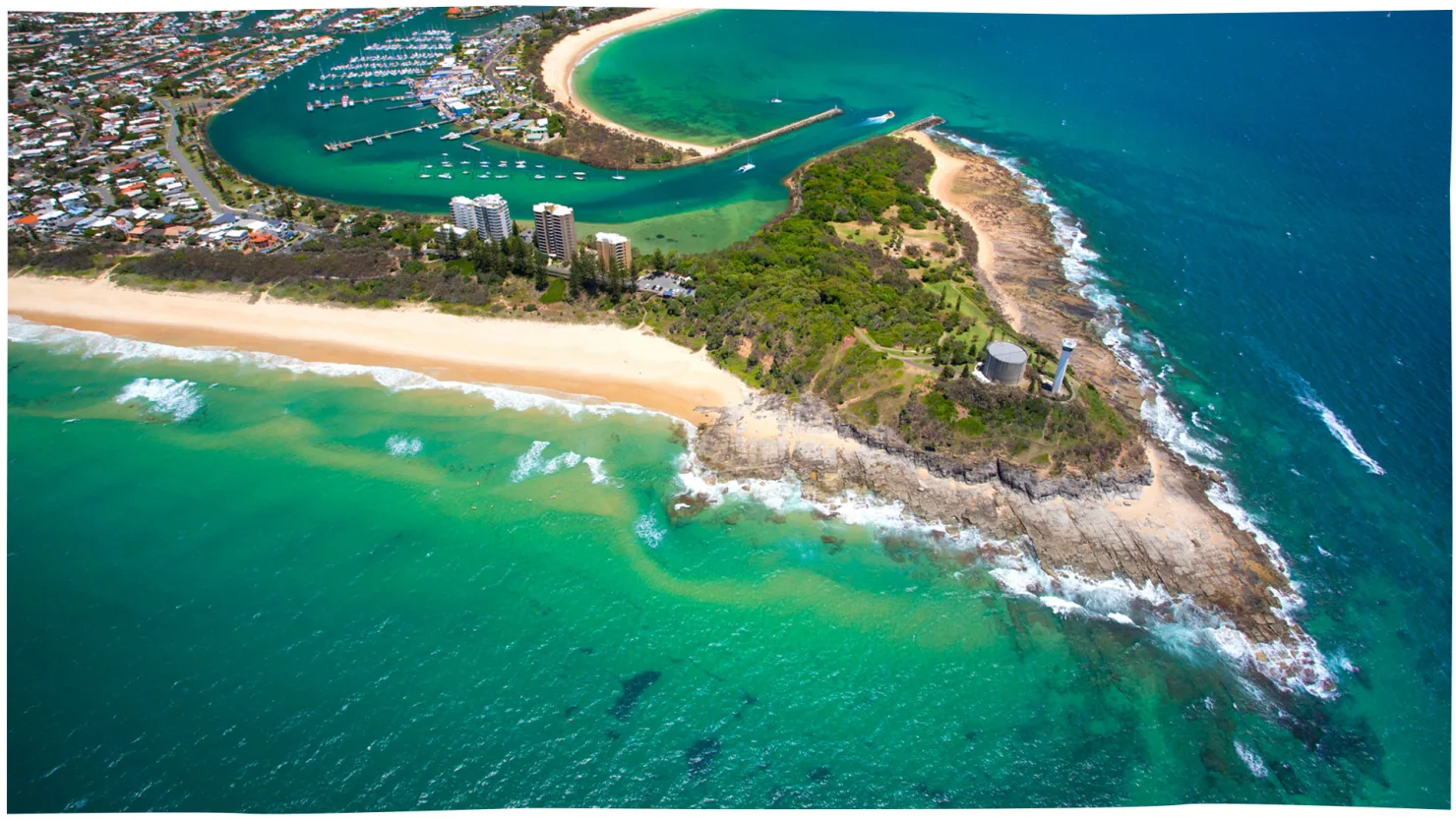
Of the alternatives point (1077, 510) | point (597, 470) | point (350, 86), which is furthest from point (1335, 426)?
point (350, 86)

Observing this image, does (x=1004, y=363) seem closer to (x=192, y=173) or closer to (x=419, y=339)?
(x=419, y=339)

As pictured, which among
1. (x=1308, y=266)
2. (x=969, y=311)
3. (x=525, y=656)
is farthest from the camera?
(x=1308, y=266)

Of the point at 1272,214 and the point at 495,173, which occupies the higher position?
the point at 1272,214

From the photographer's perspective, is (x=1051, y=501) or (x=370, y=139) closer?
(x=1051, y=501)

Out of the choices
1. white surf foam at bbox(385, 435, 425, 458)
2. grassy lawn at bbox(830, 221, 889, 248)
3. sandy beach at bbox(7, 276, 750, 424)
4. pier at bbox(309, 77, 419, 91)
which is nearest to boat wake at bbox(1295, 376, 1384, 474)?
grassy lawn at bbox(830, 221, 889, 248)

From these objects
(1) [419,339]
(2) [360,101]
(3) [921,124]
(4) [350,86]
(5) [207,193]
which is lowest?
(1) [419,339]
